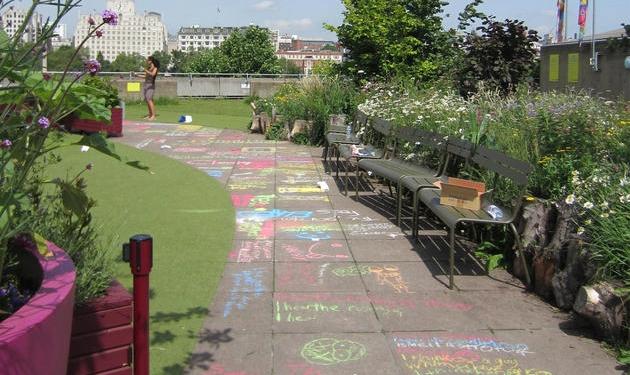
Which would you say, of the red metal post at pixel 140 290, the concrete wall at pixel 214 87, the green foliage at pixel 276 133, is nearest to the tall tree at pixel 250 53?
the concrete wall at pixel 214 87

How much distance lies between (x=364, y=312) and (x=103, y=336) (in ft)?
6.45

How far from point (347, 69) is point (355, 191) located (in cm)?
747

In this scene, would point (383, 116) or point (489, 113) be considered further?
point (383, 116)

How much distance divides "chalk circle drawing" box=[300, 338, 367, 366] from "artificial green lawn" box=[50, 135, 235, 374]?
2.36 feet

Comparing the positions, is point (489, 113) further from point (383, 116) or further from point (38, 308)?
point (38, 308)

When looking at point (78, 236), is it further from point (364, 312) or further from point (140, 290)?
point (364, 312)

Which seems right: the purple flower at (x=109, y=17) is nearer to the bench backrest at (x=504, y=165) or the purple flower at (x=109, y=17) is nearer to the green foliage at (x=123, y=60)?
the green foliage at (x=123, y=60)

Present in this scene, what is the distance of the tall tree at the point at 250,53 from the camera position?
197 feet

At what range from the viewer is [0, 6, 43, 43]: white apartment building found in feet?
8.07

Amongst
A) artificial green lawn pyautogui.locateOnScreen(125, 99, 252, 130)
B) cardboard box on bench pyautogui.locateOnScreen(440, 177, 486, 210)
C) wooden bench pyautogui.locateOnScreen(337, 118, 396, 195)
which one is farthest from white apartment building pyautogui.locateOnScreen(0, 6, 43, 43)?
artificial green lawn pyautogui.locateOnScreen(125, 99, 252, 130)

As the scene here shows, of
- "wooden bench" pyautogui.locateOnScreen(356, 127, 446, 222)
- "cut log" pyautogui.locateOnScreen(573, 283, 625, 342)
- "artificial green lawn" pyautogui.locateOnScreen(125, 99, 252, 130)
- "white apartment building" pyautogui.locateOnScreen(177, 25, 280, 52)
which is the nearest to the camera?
"cut log" pyautogui.locateOnScreen(573, 283, 625, 342)

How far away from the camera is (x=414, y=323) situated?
4375 mm

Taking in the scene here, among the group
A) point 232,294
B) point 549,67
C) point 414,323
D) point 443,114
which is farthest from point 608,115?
point 549,67

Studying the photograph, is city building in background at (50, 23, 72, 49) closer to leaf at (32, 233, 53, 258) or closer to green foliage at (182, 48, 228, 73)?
leaf at (32, 233, 53, 258)
